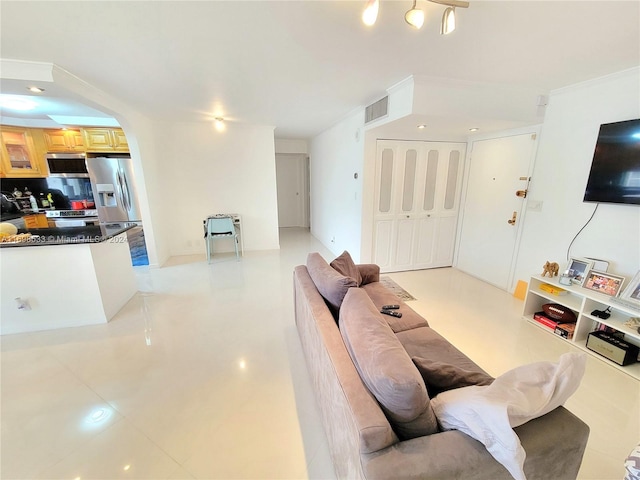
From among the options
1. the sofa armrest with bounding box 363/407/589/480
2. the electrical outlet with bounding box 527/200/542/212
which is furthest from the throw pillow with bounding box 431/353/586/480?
the electrical outlet with bounding box 527/200/542/212

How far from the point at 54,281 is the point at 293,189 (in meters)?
5.50

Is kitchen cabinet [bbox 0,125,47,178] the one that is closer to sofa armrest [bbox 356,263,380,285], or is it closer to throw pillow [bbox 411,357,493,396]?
sofa armrest [bbox 356,263,380,285]

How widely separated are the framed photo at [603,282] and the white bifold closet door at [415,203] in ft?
6.19

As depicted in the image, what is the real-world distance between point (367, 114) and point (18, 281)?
4.05 m

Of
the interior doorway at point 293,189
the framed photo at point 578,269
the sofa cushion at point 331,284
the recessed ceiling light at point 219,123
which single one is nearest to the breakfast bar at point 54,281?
the sofa cushion at point 331,284

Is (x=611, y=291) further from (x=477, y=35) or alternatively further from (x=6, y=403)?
(x=6, y=403)

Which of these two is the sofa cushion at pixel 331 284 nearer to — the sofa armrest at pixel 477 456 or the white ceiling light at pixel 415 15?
the sofa armrest at pixel 477 456

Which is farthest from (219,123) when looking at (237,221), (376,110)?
(376,110)

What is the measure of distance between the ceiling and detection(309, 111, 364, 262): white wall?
3.39ft

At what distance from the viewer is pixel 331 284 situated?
5.78 feet

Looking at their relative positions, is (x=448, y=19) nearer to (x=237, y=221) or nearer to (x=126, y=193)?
(x=237, y=221)

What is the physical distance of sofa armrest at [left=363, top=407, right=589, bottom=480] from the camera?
2.65 feet

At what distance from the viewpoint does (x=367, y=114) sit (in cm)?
327

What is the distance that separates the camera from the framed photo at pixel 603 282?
2184mm
